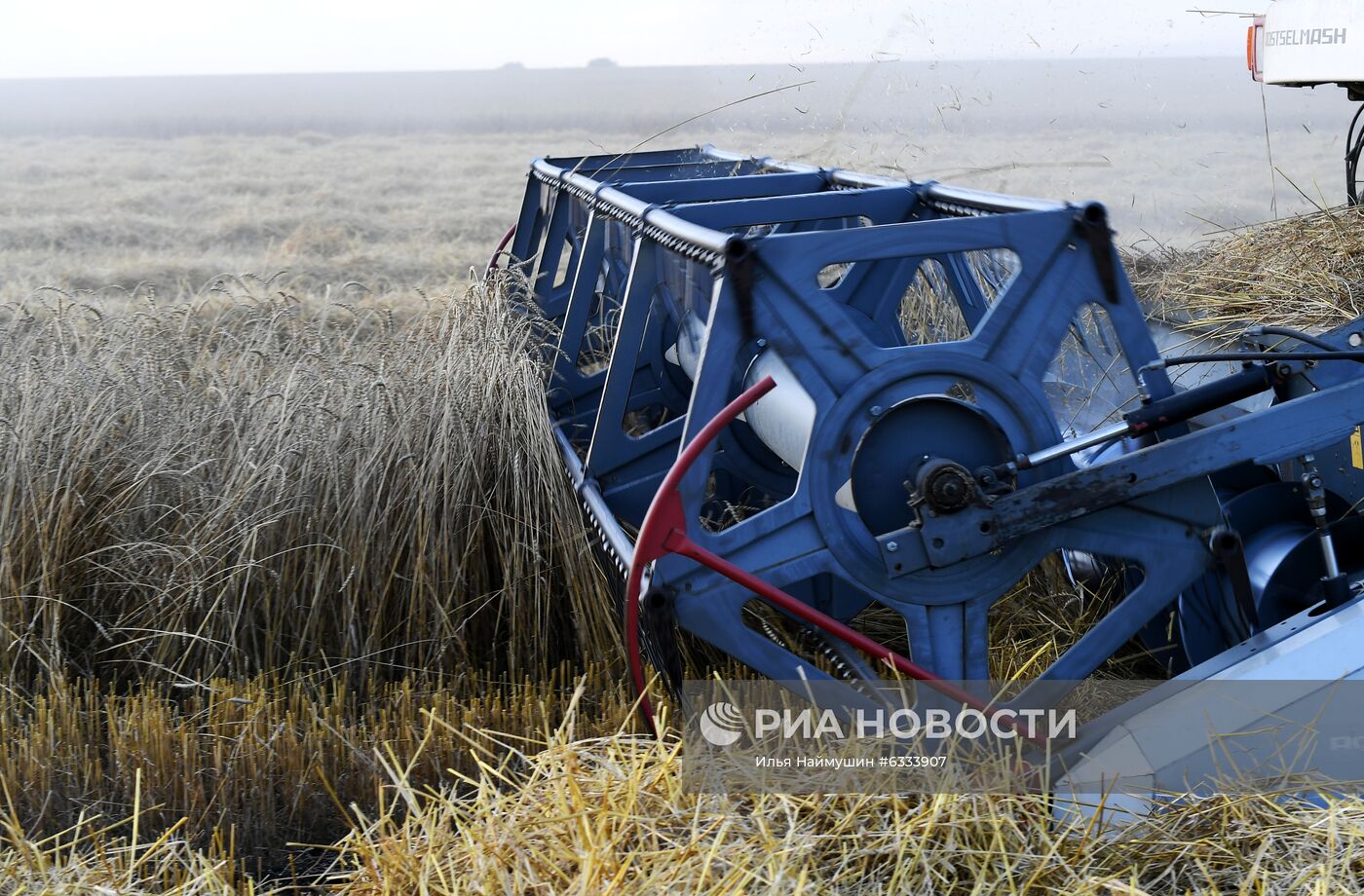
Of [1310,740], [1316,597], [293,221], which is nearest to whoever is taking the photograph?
[1310,740]

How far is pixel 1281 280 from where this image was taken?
4.68 meters

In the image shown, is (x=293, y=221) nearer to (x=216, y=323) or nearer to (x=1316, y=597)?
(x=216, y=323)

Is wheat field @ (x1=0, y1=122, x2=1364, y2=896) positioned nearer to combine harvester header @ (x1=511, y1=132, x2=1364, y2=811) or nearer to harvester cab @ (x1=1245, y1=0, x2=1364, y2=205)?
combine harvester header @ (x1=511, y1=132, x2=1364, y2=811)

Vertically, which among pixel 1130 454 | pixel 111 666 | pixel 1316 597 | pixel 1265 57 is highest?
pixel 1265 57

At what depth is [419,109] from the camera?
69.1 metres

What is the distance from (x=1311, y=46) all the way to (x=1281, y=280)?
869 millimetres

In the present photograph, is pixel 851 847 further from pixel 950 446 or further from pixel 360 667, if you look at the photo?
pixel 360 667

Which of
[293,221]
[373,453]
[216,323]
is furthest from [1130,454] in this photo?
[293,221]

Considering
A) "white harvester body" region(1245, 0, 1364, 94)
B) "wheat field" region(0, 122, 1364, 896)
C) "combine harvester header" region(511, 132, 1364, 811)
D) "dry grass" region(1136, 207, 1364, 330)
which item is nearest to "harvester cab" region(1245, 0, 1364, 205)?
"white harvester body" region(1245, 0, 1364, 94)

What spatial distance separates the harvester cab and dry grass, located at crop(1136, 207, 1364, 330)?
0.34 metres

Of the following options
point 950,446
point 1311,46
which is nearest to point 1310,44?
point 1311,46

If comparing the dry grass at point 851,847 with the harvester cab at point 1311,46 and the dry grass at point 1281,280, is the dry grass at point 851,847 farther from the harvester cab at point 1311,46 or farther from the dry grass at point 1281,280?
the harvester cab at point 1311,46

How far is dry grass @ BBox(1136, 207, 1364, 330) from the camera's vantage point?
4.43 meters

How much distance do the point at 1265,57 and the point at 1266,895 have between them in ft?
12.9
